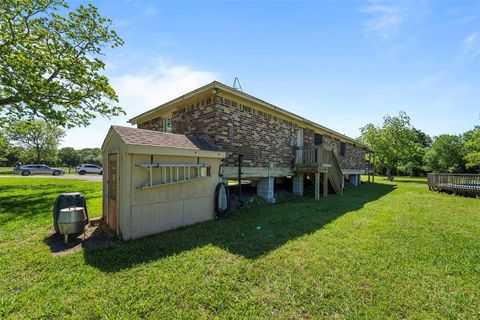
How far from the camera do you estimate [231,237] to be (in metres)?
5.30

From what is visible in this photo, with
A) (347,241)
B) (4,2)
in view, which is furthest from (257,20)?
(4,2)

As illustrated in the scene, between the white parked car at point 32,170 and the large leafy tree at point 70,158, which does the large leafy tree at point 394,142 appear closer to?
the white parked car at point 32,170

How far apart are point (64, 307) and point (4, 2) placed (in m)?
14.3

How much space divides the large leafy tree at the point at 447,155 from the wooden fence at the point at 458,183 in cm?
2712

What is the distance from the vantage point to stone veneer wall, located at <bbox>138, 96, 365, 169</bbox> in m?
8.02

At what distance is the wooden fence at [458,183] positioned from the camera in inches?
535

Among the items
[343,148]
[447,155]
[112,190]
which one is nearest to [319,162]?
[112,190]

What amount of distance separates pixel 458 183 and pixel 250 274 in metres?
17.6

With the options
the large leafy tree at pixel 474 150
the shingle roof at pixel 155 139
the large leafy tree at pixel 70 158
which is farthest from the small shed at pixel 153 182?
the large leafy tree at pixel 70 158

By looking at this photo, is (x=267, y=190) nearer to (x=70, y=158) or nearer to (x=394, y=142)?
(x=394, y=142)

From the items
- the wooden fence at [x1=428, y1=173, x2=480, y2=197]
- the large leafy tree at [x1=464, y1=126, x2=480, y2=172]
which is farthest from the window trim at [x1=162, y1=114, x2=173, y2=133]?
the large leafy tree at [x1=464, y1=126, x2=480, y2=172]

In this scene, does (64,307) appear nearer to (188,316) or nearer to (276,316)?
(188,316)

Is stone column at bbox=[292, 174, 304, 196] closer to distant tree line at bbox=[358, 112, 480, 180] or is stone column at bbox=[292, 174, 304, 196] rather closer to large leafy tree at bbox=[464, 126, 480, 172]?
large leafy tree at bbox=[464, 126, 480, 172]

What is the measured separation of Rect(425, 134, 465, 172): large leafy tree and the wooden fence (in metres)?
27.1
